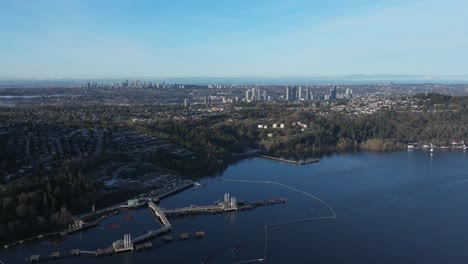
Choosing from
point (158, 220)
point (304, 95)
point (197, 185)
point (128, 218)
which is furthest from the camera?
point (304, 95)

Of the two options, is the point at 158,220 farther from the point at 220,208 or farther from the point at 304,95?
the point at 304,95

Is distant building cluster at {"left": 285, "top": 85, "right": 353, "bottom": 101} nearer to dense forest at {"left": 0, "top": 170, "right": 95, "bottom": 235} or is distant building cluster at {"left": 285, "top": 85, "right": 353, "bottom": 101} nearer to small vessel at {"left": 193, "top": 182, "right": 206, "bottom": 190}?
small vessel at {"left": 193, "top": 182, "right": 206, "bottom": 190}

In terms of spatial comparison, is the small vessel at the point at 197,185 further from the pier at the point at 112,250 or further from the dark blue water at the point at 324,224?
the pier at the point at 112,250

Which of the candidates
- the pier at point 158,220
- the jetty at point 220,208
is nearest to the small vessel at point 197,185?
the jetty at point 220,208

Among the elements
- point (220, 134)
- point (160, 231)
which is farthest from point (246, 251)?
point (220, 134)

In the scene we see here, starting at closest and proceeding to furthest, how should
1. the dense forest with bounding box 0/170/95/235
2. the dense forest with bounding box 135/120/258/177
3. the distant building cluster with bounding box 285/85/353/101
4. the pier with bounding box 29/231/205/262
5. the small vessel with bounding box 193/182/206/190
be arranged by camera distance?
A: the pier with bounding box 29/231/205/262, the dense forest with bounding box 0/170/95/235, the small vessel with bounding box 193/182/206/190, the dense forest with bounding box 135/120/258/177, the distant building cluster with bounding box 285/85/353/101

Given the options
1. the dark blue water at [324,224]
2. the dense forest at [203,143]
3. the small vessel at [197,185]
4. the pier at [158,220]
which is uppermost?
the dense forest at [203,143]

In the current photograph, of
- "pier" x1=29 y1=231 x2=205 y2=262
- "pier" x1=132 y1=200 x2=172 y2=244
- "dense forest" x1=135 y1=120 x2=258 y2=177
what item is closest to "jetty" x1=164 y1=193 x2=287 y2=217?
"pier" x1=132 y1=200 x2=172 y2=244

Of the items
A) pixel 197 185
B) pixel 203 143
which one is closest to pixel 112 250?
pixel 197 185
